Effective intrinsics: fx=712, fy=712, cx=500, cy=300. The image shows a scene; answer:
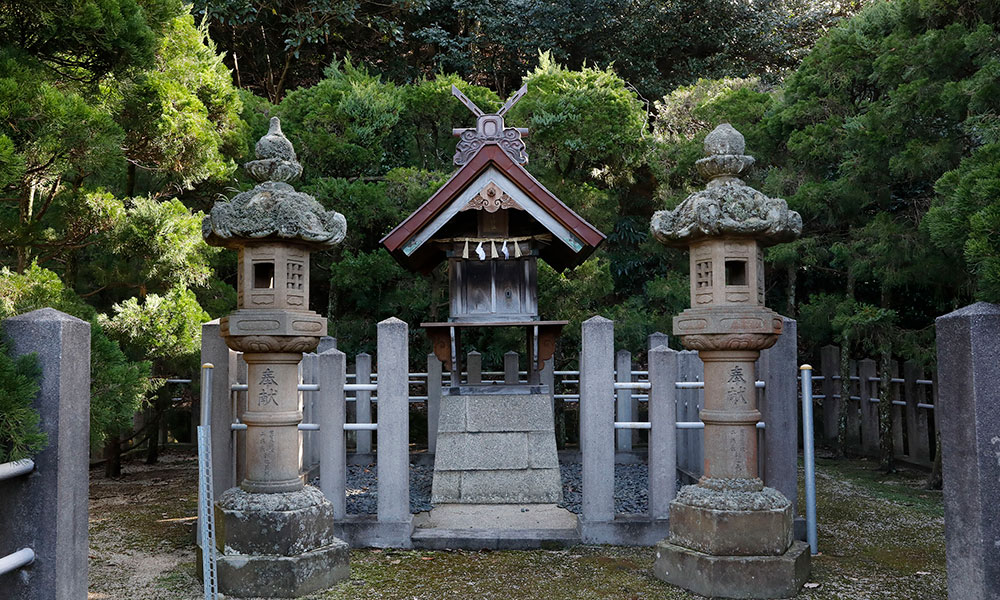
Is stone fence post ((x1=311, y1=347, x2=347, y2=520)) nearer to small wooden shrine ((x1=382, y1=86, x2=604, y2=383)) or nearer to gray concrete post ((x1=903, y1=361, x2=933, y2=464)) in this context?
small wooden shrine ((x1=382, y1=86, x2=604, y2=383))

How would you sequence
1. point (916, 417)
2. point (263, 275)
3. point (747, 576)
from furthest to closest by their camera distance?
point (916, 417) < point (263, 275) < point (747, 576)

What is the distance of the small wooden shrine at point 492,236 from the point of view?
8031mm

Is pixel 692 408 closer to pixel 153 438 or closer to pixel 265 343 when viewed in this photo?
pixel 265 343

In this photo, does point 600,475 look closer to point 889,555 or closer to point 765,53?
point 889,555

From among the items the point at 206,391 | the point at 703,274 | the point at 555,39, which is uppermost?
the point at 555,39

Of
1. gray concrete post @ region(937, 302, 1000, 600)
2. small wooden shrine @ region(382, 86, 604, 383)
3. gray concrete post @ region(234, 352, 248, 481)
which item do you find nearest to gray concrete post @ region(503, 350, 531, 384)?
small wooden shrine @ region(382, 86, 604, 383)

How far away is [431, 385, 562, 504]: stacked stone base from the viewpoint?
766cm

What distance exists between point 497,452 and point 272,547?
339cm

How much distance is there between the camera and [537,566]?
5523 mm

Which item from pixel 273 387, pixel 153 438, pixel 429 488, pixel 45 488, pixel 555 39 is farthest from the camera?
pixel 555 39

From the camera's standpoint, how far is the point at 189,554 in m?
5.88

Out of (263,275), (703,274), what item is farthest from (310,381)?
(703,274)

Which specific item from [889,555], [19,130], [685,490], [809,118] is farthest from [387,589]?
[809,118]

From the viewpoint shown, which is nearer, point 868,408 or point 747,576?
point 747,576
